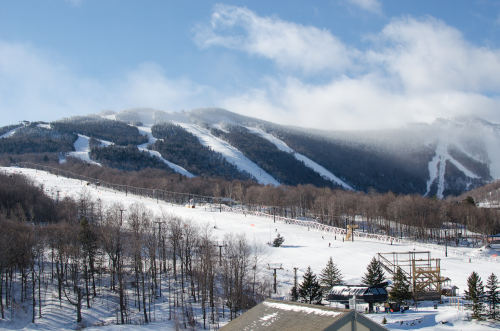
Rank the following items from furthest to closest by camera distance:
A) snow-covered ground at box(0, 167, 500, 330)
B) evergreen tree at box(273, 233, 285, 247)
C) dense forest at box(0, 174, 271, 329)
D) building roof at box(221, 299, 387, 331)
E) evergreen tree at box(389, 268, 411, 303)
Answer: evergreen tree at box(273, 233, 285, 247)
dense forest at box(0, 174, 271, 329)
evergreen tree at box(389, 268, 411, 303)
snow-covered ground at box(0, 167, 500, 330)
building roof at box(221, 299, 387, 331)

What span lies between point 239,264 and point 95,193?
76320 mm

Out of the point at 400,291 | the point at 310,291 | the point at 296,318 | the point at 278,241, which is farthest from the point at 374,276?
the point at 296,318

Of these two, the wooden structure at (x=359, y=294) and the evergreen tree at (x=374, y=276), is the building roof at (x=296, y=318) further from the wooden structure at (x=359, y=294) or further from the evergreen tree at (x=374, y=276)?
the evergreen tree at (x=374, y=276)

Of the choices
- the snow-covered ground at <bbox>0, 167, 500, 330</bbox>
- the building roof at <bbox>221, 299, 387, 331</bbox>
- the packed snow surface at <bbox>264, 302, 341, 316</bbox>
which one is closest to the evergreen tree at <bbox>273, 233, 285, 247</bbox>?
the snow-covered ground at <bbox>0, 167, 500, 330</bbox>

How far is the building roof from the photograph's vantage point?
1602 cm

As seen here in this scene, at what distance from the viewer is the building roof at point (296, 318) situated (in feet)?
52.5

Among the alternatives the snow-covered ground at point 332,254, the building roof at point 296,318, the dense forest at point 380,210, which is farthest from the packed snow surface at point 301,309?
A: the dense forest at point 380,210

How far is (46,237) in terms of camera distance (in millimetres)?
59531

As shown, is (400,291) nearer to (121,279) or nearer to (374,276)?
(374,276)

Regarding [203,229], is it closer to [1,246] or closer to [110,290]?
[110,290]

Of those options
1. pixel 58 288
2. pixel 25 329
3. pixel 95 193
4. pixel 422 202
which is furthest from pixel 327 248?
pixel 95 193

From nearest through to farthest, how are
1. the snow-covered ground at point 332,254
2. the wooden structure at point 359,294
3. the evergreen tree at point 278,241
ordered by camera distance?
the snow-covered ground at point 332,254 → the wooden structure at point 359,294 → the evergreen tree at point 278,241

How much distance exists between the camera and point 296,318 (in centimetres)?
1747

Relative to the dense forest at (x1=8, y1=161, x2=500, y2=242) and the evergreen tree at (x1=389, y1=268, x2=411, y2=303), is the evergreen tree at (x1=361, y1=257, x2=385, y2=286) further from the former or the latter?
the dense forest at (x1=8, y1=161, x2=500, y2=242)
